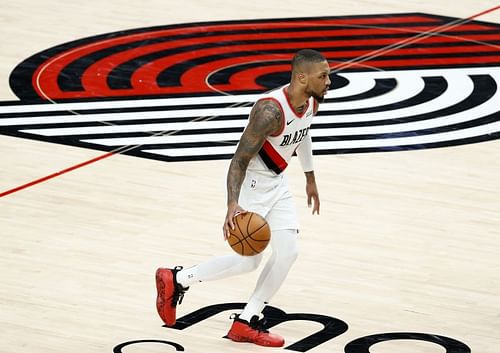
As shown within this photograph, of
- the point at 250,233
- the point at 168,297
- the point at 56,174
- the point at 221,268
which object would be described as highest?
the point at 56,174

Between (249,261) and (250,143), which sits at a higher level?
(250,143)

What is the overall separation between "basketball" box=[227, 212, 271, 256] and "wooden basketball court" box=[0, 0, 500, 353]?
835 mm

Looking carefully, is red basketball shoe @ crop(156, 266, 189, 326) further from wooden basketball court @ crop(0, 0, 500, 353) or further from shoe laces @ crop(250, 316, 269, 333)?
shoe laces @ crop(250, 316, 269, 333)

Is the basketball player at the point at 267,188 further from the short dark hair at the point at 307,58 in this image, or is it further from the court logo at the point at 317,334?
the court logo at the point at 317,334

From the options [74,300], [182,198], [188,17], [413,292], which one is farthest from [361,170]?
[188,17]

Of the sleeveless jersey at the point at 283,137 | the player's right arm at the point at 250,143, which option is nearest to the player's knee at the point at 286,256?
the player's right arm at the point at 250,143

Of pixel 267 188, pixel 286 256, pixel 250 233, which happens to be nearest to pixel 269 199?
pixel 267 188

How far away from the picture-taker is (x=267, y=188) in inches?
429

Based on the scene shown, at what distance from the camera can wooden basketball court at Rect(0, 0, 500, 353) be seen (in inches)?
443

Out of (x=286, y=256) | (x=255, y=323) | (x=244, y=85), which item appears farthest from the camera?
(x=244, y=85)

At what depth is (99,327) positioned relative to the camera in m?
11.2

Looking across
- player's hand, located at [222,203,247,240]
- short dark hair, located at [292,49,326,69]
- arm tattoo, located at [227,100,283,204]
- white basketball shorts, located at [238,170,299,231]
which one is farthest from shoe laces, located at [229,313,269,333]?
short dark hair, located at [292,49,326,69]

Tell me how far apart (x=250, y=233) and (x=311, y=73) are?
3.94 ft

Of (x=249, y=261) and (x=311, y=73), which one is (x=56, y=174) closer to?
(x=249, y=261)
